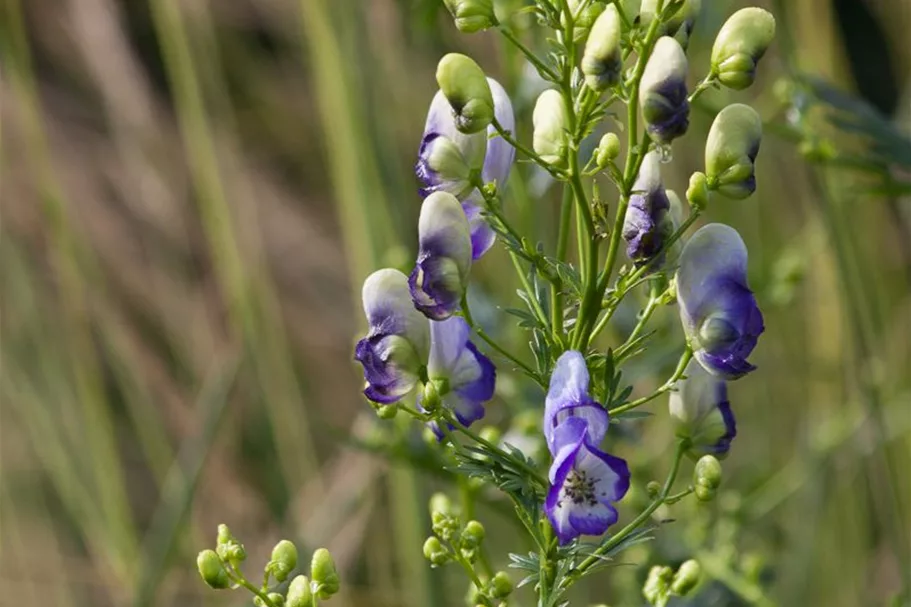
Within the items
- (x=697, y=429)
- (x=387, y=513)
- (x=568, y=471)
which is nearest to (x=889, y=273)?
(x=387, y=513)

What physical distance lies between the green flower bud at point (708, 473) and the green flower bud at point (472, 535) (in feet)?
0.31

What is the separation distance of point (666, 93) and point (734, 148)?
0.05m

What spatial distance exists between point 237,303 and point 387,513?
1.80ft

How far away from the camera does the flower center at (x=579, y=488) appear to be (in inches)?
17.4

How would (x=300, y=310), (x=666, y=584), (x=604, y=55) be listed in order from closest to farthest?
(x=604, y=55) → (x=666, y=584) → (x=300, y=310)

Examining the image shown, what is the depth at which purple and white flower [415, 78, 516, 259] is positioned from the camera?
19.3 inches

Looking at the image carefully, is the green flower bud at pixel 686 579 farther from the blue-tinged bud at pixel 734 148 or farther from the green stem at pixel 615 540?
the blue-tinged bud at pixel 734 148

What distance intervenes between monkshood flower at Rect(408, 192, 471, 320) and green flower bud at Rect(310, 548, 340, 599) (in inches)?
4.4

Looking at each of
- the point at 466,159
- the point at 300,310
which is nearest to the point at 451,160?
the point at 466,159

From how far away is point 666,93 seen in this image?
433 mm

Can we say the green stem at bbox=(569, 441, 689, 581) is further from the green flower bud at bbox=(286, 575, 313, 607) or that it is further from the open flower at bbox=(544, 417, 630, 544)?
the green flower bud at bbox=(286, 575, 313, 607)

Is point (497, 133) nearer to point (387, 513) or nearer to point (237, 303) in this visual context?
point (237, 303)

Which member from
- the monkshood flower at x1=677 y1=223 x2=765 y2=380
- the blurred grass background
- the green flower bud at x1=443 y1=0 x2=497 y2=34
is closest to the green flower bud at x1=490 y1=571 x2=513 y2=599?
the monkshood flower at x1=677 y1=223 x2=765 y2=380

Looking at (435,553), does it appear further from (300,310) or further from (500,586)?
(300,310)
